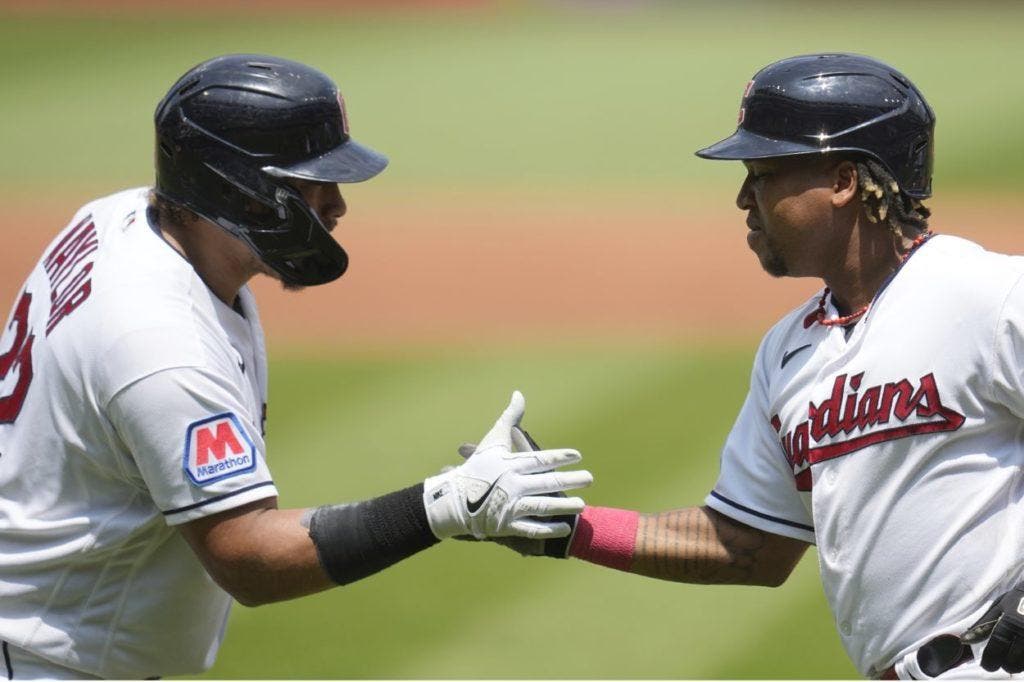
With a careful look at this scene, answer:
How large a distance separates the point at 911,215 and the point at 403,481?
159 inches

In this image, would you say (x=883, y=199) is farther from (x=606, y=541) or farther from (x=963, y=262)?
(x=606, y=541)

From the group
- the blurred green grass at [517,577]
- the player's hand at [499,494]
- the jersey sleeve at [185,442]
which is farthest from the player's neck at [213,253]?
the blurred green grass at [517,577]

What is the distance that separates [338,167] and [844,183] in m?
1.45

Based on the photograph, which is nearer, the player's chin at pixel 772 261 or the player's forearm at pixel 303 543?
the player's forearm at pixel 303 543

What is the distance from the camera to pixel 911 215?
3795 millimetres

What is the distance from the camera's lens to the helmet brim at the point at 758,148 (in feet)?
12.3

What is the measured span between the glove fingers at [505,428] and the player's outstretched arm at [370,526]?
0.01 meters

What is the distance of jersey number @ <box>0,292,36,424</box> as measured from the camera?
3676 millimetres

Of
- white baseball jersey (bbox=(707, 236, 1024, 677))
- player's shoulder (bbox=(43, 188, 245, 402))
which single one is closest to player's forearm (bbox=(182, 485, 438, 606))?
player's shoulder (bbox=(43, 188, 245, 402))

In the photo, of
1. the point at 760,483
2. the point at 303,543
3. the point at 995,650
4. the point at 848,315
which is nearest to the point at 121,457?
the point at 303,543

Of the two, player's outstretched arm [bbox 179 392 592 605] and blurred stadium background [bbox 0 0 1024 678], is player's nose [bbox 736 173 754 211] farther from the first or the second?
blurred stadium background [bbox 0 0 1024 678]

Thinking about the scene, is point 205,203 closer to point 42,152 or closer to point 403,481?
point 403,481

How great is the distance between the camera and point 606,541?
4.13 meters

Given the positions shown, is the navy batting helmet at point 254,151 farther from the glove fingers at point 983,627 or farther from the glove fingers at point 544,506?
the glove fingers at point 983,627
